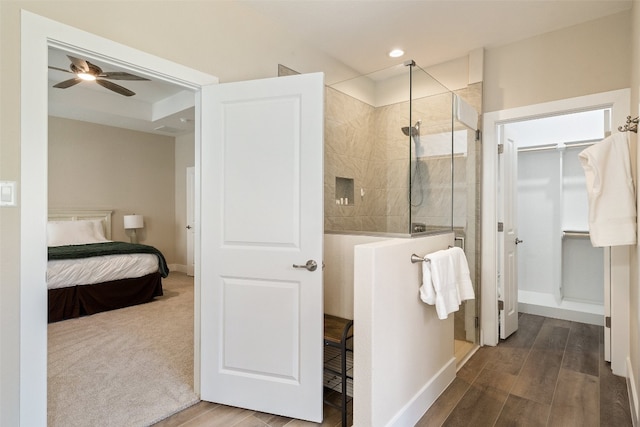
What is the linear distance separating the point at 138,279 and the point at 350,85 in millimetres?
3617

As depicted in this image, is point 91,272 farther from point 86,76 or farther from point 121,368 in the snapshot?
point 86,76

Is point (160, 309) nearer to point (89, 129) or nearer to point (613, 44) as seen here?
point (89, 129)

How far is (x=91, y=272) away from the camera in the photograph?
13.0 feet

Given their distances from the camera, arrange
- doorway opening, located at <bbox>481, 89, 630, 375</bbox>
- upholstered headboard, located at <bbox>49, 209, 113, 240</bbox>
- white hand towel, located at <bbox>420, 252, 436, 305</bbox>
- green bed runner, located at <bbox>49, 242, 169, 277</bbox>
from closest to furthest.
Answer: white hand towel, located at <bbox>420, 252, 436, 305</bbox>, doorway opening, located at <bbox>481, 89, 630, 375</bbox>, green bed runner, located at <bbox>49, 242, 169, 277</bbox>, upholstered headboard, located at <bbox>49, 209, 113, 240</bbox>

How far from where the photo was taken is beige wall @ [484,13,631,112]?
253 cm

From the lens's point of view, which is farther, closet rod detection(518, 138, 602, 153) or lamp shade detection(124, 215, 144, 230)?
Result: lamp shade detection(124, 215, 144, 230)

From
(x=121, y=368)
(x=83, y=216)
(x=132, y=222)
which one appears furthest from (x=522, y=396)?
(x=83, y=216)

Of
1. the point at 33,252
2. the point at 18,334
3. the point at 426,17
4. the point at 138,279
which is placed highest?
the point at 426,17

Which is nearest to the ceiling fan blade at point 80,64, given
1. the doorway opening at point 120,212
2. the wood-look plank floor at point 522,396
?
the doorway opening at point 120,212

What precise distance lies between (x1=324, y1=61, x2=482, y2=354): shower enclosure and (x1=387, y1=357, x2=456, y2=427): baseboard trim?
818 mm

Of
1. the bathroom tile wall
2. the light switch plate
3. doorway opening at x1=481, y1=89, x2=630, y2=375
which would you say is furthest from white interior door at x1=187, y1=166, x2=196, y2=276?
doorway opening at x1=481, y1=89, x2=630, y2=375

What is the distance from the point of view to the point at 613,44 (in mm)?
Answer: 2537

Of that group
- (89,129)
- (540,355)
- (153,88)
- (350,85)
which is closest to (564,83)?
(350,85)

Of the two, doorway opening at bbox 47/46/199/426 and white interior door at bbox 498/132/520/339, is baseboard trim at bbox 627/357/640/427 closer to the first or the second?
white interior door at bbox 498/132/520/339
